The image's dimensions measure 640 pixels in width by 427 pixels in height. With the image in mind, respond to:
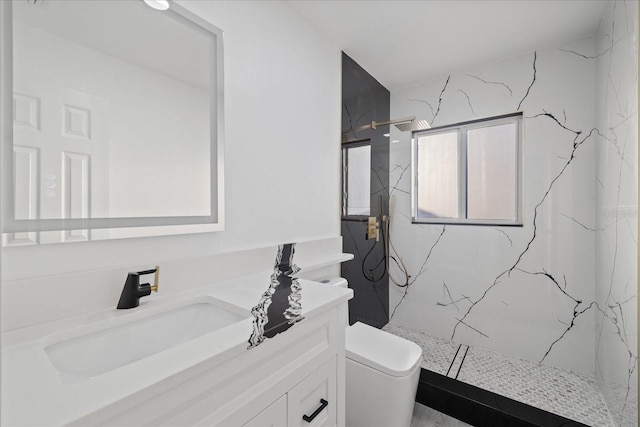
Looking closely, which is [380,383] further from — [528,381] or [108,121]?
[108,121]

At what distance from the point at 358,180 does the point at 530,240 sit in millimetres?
1319

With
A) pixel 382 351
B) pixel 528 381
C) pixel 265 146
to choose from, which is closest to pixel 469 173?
pixel 528 381

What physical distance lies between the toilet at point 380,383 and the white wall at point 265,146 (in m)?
0.72

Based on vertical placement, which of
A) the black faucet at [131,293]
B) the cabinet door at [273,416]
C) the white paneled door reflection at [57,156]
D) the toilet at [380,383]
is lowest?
the toilet at [380,383]

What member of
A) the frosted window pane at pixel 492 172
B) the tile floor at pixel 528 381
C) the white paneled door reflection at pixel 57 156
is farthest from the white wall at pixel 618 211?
the white paneled door reflection at pixel 57 156

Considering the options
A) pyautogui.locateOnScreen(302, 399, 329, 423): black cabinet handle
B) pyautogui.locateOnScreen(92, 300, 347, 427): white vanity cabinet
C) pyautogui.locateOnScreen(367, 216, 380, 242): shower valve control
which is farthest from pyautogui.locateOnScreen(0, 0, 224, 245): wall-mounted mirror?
pyautogui.locateOnScreen(367, 216, 380, 242): shower valve control

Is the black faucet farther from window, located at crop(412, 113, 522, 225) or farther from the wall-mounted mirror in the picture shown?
window, located at crop(412, 113, 522, 225)

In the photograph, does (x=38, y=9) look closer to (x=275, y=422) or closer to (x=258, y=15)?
(x=258, y=15)

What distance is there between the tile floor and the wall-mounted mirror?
1.93 metres

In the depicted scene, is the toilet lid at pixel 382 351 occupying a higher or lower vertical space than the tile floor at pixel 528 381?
higher

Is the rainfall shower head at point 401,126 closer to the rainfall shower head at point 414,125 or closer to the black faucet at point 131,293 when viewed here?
the rainfall shower head at point 414,125

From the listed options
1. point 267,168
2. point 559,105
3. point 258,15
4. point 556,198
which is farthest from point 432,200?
point 258,15

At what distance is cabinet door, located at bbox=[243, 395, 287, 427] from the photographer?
2.46 feet

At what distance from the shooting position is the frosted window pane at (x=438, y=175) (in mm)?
2502
